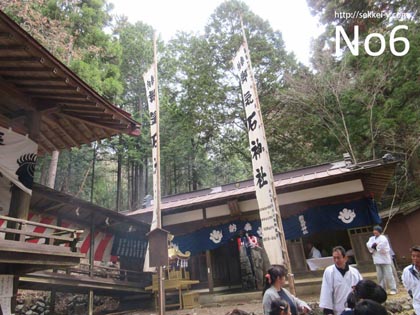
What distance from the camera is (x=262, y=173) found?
655 centimetres

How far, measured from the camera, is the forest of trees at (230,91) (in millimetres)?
14047

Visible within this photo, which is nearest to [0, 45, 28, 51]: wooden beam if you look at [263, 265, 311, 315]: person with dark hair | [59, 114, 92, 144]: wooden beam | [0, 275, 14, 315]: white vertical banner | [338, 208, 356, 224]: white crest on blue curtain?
[59, 114, 92, 144]: wooden beam

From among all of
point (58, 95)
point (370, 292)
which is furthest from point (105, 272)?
point (370, 292)

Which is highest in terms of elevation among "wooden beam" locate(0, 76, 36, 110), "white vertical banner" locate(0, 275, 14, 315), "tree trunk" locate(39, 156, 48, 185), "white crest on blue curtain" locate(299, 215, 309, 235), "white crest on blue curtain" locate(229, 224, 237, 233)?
"tree trunk" locate(39, 156, 48, 185)

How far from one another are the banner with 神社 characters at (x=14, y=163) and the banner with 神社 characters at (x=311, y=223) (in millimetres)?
6688

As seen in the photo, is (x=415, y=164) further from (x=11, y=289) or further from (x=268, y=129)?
(x=11, y=289)

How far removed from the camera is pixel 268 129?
63.6ft

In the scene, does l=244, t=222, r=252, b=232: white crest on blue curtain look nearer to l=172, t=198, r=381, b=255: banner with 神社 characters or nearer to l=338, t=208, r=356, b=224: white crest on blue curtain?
l=172, t=198, r=381, b=255: banner with 神社 characters

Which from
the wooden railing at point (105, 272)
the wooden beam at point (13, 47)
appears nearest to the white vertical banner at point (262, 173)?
the wooden beam at point (13, 47)

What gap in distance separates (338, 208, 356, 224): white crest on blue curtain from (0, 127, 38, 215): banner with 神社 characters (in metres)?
9.06

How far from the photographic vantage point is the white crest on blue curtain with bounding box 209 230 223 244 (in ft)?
36.1

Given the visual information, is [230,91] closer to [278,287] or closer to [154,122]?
[154,122]

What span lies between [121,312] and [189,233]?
3.75 meters

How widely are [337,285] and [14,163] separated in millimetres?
6358
